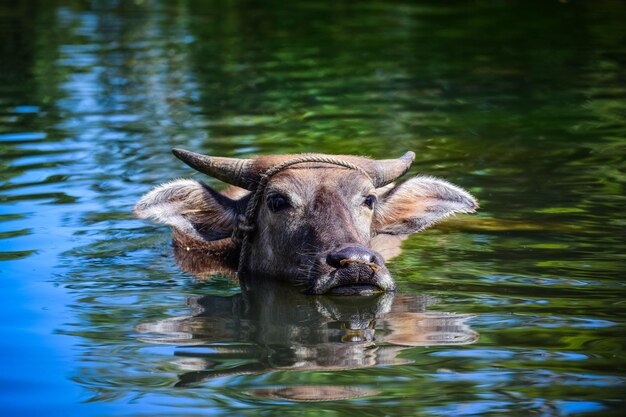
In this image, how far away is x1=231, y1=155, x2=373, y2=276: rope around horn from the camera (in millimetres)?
7168

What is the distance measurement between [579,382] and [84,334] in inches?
93.1

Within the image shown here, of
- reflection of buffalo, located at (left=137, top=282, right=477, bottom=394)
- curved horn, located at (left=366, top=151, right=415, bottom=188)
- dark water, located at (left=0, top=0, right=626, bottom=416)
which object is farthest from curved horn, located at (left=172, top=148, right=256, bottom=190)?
reflection of buffalo, located at (left=137, top=282, right=477, bottom=394)

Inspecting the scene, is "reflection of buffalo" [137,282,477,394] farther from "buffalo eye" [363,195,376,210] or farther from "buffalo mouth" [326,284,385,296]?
"buffalo eye" [363,195,376,210]

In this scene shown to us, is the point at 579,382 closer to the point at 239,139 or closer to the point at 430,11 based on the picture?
the point at 239,139

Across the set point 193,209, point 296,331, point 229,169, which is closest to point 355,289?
point 296,331

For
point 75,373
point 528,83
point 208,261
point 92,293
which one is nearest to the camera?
point 75,373

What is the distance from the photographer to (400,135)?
1130 centimetres

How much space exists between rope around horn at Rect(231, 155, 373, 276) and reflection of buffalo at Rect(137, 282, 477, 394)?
1.94ft

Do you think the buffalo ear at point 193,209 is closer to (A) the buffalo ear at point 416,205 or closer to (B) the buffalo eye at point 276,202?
(B) the buffalo eye at point 276,202

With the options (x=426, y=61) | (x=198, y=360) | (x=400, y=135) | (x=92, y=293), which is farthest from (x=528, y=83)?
(x=198, y=360)

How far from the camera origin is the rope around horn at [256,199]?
23.5ft

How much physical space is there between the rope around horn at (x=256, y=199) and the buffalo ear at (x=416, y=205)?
0.51m

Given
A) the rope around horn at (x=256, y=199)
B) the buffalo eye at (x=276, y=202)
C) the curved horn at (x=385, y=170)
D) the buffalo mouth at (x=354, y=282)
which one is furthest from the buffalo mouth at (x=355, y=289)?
the curved horn at (x=385, y=170)

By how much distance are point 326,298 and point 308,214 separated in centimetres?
59
